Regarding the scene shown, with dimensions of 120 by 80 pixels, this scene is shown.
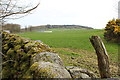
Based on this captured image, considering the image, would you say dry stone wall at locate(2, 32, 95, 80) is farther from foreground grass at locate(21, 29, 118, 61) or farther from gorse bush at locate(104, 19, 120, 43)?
gorse bush at locate(104, 19, 120, 43)

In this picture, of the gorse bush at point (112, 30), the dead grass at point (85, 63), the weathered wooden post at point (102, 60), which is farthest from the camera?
the gorse bush at point (112, 30)

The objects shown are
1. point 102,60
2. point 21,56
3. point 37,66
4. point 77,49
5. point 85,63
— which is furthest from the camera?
point 77,49

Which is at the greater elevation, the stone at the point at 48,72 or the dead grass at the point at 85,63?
Result: the stone at the point at 48,72

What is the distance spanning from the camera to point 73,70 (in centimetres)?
360

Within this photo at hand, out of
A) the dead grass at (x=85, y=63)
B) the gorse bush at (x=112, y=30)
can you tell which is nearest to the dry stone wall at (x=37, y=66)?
the dead grass at (x=85, y=63)

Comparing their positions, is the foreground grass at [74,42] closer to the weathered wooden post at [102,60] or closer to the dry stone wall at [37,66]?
the dry stone wall at [37,66]

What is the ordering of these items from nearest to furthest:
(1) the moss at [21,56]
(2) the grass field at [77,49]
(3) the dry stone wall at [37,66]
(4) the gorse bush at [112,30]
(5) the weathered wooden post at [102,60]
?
(3) the dry stone wall at [37,66] → (5) the weathered wooden post at [102,60] → (1) the moss at [21,56] → (2) the grass field at [77,49] → (4) the gorse bush at [112,30]

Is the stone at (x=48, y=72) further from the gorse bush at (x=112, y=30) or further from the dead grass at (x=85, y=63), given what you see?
the gorse bush at (x=112, y=30)

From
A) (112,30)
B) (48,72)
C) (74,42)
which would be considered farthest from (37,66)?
(112,30)

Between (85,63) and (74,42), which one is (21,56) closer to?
(85,63)

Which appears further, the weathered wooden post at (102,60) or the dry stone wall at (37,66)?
the weathered wooden post at (102,60)

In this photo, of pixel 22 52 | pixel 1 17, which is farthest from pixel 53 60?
pixel 22 52

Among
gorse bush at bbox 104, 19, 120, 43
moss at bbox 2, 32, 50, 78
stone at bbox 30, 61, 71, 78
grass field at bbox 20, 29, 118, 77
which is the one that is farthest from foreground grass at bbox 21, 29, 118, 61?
stone at bbox 30, 61, 71, 78

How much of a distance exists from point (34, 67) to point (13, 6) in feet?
4.75
